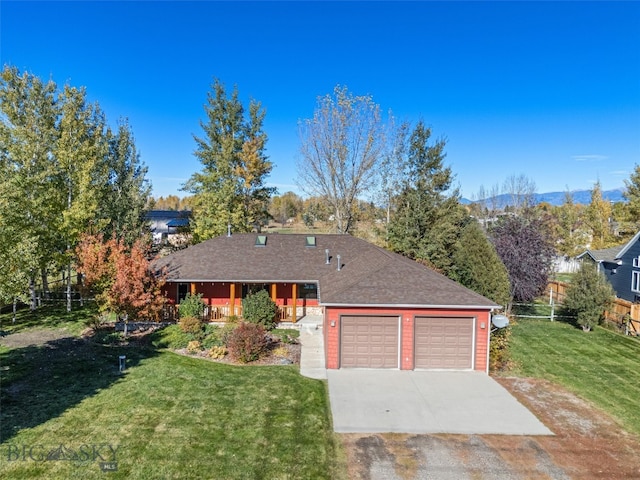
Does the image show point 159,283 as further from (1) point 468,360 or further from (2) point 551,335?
(2) point 551,335

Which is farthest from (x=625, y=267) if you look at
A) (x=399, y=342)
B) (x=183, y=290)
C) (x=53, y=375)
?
(x=53, y=375)

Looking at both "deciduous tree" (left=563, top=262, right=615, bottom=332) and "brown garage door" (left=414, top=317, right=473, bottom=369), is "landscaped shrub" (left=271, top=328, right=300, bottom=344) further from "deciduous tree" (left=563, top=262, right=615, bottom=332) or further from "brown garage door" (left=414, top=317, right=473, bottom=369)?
"deciduous tree" (left=563, top=262, right=615, bottom=332)

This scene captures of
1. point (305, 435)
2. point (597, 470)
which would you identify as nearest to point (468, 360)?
point (597, 470)

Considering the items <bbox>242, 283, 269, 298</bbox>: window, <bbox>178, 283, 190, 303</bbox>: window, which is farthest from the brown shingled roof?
<bbox>178, 283, 190, 303</bbox>: window

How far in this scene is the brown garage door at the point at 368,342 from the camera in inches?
562

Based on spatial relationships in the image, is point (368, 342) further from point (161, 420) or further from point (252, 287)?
point (252, 287)

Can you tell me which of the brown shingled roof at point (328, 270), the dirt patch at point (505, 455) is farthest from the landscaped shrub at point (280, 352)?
the dirt patch at point (505, 455)

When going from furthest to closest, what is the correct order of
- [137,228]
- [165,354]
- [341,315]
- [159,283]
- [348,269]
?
[137,228] → [348,269] → [159,283] → [165,354] → [341,315]

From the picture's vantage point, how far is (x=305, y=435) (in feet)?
31.2

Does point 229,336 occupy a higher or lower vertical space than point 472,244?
lower

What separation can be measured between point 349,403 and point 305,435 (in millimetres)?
2233

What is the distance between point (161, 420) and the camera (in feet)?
32.8

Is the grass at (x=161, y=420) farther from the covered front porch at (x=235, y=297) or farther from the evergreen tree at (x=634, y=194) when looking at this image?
the evergreen tree at (x=634, y=194)

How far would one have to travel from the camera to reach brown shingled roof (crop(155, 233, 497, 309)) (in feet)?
46.8
